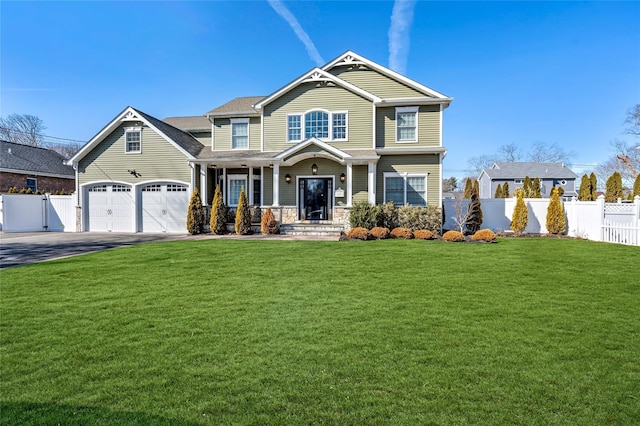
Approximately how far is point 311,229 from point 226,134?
762 centimetres

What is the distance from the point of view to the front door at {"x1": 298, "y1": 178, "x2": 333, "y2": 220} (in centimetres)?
1684

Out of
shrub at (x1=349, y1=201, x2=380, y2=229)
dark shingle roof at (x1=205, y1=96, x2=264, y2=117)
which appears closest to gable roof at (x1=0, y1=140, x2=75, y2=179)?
dark shingle roof at (x1=205, y1=96, x2=264, y2=117)

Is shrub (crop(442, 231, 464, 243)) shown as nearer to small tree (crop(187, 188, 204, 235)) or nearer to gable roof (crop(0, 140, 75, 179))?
small tree (crop(187, 188, 204, 235))

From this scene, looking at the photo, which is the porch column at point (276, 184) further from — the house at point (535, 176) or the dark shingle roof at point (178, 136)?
the house at point (535, 176)

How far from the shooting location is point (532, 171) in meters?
46.6

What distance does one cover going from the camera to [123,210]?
1761 centimetres

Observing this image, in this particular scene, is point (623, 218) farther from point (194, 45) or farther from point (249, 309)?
point (194, 45)

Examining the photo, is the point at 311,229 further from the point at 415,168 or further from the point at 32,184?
the point at 32,184

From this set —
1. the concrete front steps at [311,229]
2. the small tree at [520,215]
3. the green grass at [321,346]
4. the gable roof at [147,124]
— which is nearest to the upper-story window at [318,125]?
the concrete front steps at [311,229]

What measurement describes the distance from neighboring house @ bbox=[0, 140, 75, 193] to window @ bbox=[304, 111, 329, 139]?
21.1m

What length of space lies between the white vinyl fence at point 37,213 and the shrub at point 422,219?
704 inches

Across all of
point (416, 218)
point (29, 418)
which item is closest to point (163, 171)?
point (416, 218)

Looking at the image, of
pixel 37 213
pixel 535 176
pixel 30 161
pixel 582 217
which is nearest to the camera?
pixel 582 217

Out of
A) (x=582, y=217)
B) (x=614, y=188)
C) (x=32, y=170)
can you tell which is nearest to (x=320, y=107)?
(x=582, y=217)
